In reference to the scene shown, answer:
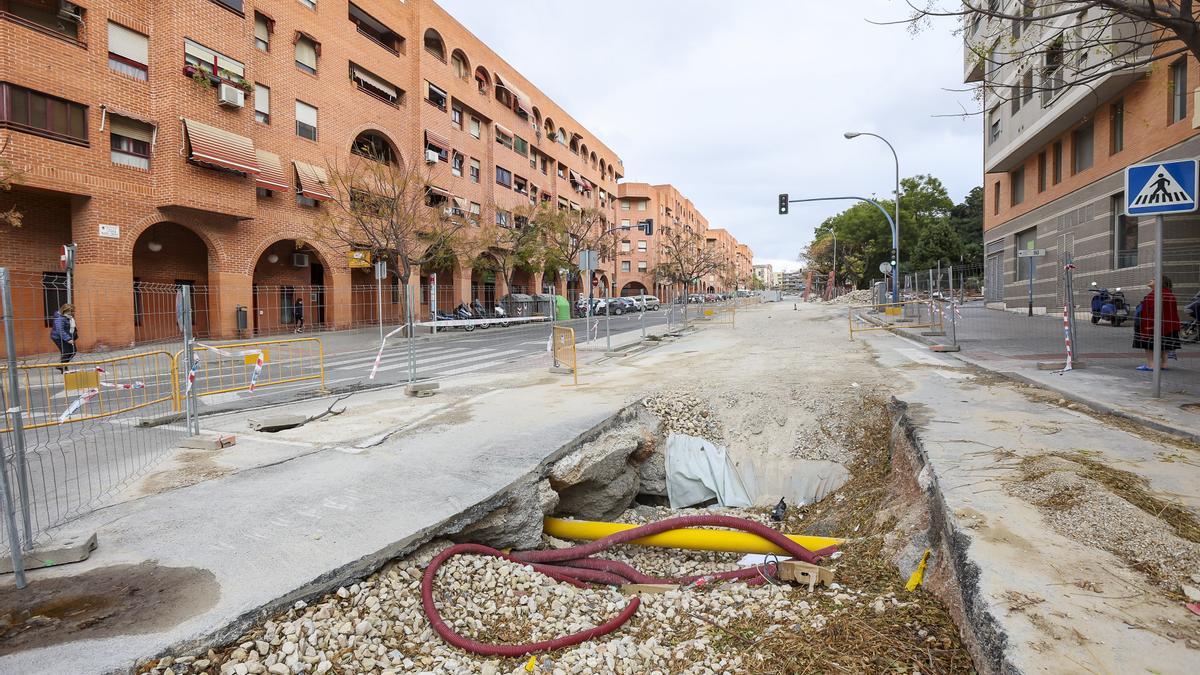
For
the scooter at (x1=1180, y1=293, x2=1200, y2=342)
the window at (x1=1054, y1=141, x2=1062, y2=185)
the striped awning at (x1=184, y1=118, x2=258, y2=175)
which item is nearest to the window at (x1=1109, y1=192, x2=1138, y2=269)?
the window at (x1=1054, y1=141, x2=1062, y2=185)

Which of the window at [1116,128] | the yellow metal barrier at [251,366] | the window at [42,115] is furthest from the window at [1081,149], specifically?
the window at [42,115]

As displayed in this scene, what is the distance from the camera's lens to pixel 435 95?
3197 centimetres

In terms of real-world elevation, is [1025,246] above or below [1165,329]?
above

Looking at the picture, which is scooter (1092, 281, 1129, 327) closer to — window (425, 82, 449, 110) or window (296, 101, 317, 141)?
window (296, 101, 317, 141)

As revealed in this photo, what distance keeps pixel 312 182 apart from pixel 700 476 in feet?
75.3

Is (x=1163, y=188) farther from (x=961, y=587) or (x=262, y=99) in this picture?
(x=262, y=99)

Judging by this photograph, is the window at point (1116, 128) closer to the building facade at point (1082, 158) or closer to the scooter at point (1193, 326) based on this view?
the building facade at point (1082, 158)

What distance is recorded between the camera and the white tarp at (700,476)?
688cm

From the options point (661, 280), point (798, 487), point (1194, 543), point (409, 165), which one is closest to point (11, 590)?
point (1194, 543)

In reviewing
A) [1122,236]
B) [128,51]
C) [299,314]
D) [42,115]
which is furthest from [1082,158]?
[42,115]

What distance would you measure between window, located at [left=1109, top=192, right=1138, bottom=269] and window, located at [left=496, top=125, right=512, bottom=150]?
3194 centimetres

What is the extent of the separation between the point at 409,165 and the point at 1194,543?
104ft

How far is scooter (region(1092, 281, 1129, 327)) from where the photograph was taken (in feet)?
52.7

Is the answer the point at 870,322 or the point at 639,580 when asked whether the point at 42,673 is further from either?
the point at 870,322
